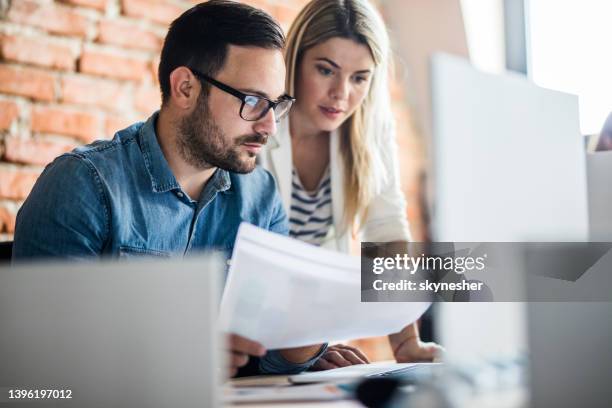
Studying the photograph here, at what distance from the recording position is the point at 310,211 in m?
1.60

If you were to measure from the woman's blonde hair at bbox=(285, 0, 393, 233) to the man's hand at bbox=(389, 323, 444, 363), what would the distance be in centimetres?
35

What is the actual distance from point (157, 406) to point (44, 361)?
122 mm

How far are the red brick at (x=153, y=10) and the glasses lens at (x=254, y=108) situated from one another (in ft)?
1.78

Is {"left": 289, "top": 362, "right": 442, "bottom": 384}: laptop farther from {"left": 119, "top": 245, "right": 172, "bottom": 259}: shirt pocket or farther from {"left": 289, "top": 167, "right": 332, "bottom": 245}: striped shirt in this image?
{"left": 289, "top": 167, "right": 332, "bottom": 245}: striped shirt

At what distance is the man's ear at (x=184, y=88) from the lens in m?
1.37

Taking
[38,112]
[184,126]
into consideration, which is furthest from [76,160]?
[38,112]

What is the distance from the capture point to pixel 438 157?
720 millimetres

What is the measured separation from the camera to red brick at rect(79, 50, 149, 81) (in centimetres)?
171

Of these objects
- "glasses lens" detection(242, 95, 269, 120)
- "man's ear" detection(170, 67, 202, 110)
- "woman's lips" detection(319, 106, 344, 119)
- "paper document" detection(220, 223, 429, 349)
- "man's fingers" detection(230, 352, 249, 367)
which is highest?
"woman's lips" detection(319, 106, 344, 119)

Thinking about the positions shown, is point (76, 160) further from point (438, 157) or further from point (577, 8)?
point (577, 8)

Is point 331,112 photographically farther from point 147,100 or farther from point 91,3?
point 91,3

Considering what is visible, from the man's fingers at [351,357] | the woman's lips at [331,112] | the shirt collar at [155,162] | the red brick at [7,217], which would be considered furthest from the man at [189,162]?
the red brick at [7,217]

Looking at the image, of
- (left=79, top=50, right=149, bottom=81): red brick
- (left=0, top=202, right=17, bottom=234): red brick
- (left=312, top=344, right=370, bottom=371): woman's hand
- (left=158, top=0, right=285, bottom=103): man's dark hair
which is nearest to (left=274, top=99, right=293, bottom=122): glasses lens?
(left=158, top=0, right=285, bottom=103): man's dark hair

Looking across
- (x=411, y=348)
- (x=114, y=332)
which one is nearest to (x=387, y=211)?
(x=411, y=348)
